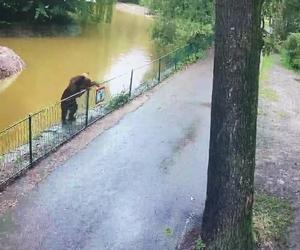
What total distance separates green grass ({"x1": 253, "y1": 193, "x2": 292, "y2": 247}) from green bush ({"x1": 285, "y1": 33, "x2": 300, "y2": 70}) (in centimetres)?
1564

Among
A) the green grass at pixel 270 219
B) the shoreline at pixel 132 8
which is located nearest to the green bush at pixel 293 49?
the green grass at pixel 270 219

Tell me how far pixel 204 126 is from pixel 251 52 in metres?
7.80

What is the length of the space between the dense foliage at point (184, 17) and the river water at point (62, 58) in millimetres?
2463

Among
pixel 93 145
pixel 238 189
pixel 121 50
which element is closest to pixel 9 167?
pixel 93 145

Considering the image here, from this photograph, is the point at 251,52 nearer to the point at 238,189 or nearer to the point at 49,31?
the point at 238,189

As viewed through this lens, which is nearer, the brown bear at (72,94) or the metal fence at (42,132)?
the metal fence at (42,132)

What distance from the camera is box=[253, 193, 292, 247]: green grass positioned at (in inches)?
299

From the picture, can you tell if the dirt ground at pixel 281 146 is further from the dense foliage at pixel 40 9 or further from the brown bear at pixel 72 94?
the dense foliage at pixel 40 9

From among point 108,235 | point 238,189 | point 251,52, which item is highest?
point 251,52

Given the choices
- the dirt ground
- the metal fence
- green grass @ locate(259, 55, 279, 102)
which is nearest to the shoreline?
green grass @ locate(259, 55, 279, 102)

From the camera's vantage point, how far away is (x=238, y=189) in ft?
21.8

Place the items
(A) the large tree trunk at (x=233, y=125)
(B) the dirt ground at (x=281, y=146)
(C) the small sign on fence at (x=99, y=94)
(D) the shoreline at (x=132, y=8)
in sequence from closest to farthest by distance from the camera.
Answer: (A) the large tree trunk at (x=233, y=125) → (B) the dirt ground at (x=281, y=146) → (C) the small sign on fence at (x=99, y=94) → (D) the shoreline at (x=132, y=8)

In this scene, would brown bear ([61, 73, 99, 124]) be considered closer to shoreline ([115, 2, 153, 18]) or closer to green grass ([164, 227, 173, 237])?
green grass ([164, 227, 173, 237])

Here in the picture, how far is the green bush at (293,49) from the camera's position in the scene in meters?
23.4
